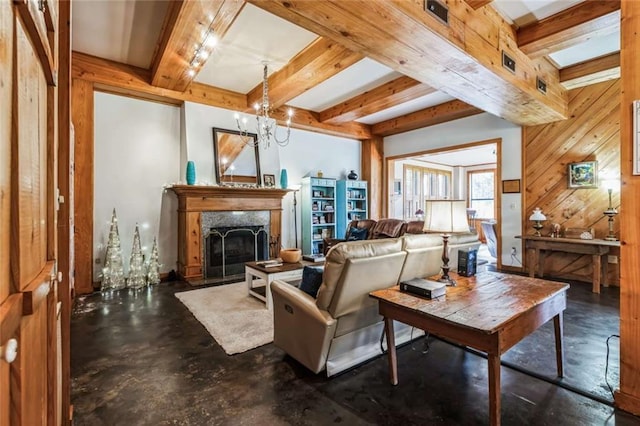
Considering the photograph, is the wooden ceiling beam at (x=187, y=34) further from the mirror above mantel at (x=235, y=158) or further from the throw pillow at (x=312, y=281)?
the throw pillow at (x=312, y=281)

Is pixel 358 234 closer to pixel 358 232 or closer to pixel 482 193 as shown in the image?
pixel 358 232

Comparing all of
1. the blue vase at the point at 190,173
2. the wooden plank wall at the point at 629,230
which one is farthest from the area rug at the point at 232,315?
the wooden plank wall at the point at 629,230

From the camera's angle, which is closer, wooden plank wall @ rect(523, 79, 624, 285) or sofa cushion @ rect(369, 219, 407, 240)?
wooden plank wall @ rect(523, 79, 624, 285)

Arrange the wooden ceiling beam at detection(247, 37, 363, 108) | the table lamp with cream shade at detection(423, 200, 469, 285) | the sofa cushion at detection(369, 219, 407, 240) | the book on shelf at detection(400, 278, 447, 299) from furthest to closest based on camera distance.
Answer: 1. the sofa cushion at detection(369, 219, 407, 240)
2. the wooden ceiling beam at detection(247, 37, 363, 108)
3. the table lamp with cream shade at detection(423, 200, 469, 285)
4. the book on shelf at detection(400, 278, 447, 299)

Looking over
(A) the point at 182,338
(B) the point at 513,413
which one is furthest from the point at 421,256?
(A) the point at 182,338

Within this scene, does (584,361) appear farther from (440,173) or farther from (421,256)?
(440,173)

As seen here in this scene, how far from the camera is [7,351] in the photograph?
1.70 ft

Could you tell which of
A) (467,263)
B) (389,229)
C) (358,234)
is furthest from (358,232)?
(467,263)

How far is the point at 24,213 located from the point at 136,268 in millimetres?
4328

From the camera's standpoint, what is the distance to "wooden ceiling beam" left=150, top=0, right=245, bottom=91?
2.75 m

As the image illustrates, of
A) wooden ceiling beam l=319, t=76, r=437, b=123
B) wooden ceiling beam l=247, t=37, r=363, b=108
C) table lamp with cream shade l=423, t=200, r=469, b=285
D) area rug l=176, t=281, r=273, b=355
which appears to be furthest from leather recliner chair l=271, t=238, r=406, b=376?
wooden ceiling beam l=319, t=76, r=437, b=123

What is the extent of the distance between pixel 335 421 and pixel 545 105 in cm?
463

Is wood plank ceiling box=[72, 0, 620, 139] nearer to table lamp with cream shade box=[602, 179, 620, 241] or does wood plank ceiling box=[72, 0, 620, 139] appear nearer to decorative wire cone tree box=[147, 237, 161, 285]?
table lamp with cream shade box=[602, 179, 620, 241]

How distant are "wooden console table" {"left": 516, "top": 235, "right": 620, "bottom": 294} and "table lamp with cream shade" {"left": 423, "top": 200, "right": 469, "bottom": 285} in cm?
336
